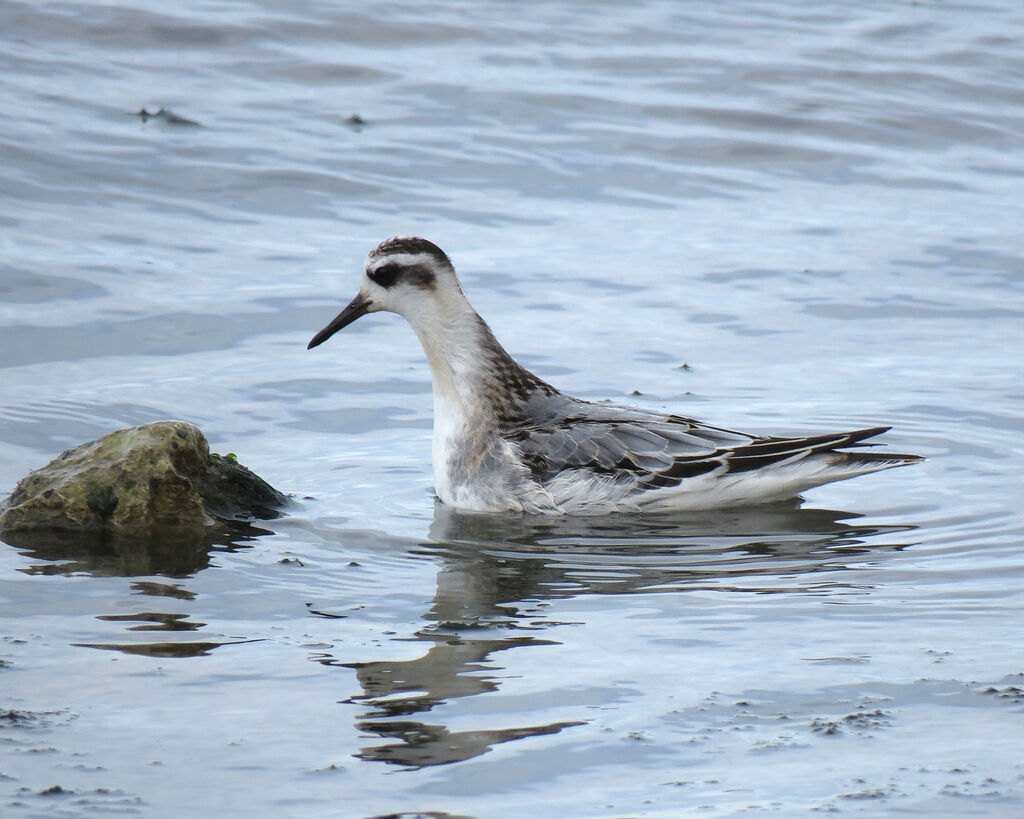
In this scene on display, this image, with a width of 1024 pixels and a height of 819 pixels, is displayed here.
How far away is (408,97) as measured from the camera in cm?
1748

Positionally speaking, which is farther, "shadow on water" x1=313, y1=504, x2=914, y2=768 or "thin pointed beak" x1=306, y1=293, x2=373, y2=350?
"thin pointed beak" x1=306, y1=293, x2=373, y2=350

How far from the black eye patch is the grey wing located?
114 cm

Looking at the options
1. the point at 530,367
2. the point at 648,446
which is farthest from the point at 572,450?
the point at 530,367

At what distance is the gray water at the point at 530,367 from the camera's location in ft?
17.0

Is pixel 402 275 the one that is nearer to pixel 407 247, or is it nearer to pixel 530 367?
pixel 407 247

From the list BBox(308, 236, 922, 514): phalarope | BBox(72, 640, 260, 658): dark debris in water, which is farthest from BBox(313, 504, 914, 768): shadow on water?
BBox(72, 640, 260, 658): dark debris in water

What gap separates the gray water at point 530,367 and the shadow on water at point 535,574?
32 mm

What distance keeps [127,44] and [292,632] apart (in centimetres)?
1327

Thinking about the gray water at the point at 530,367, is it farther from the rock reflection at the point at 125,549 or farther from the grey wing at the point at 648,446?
the grey wing at the point at 648,446

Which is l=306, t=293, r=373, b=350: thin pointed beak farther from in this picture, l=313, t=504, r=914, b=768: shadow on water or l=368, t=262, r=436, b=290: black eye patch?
l=313, t=504, r=914, b=768: shadow on water

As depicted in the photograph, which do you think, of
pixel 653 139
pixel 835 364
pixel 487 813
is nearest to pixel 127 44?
pixel 653 139

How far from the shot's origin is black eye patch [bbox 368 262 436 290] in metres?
9.43

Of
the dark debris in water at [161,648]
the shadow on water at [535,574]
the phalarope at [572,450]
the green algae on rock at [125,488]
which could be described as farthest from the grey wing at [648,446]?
the dark debris in water at [161,648]

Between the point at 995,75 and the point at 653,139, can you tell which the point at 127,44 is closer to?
the point at 653,139
